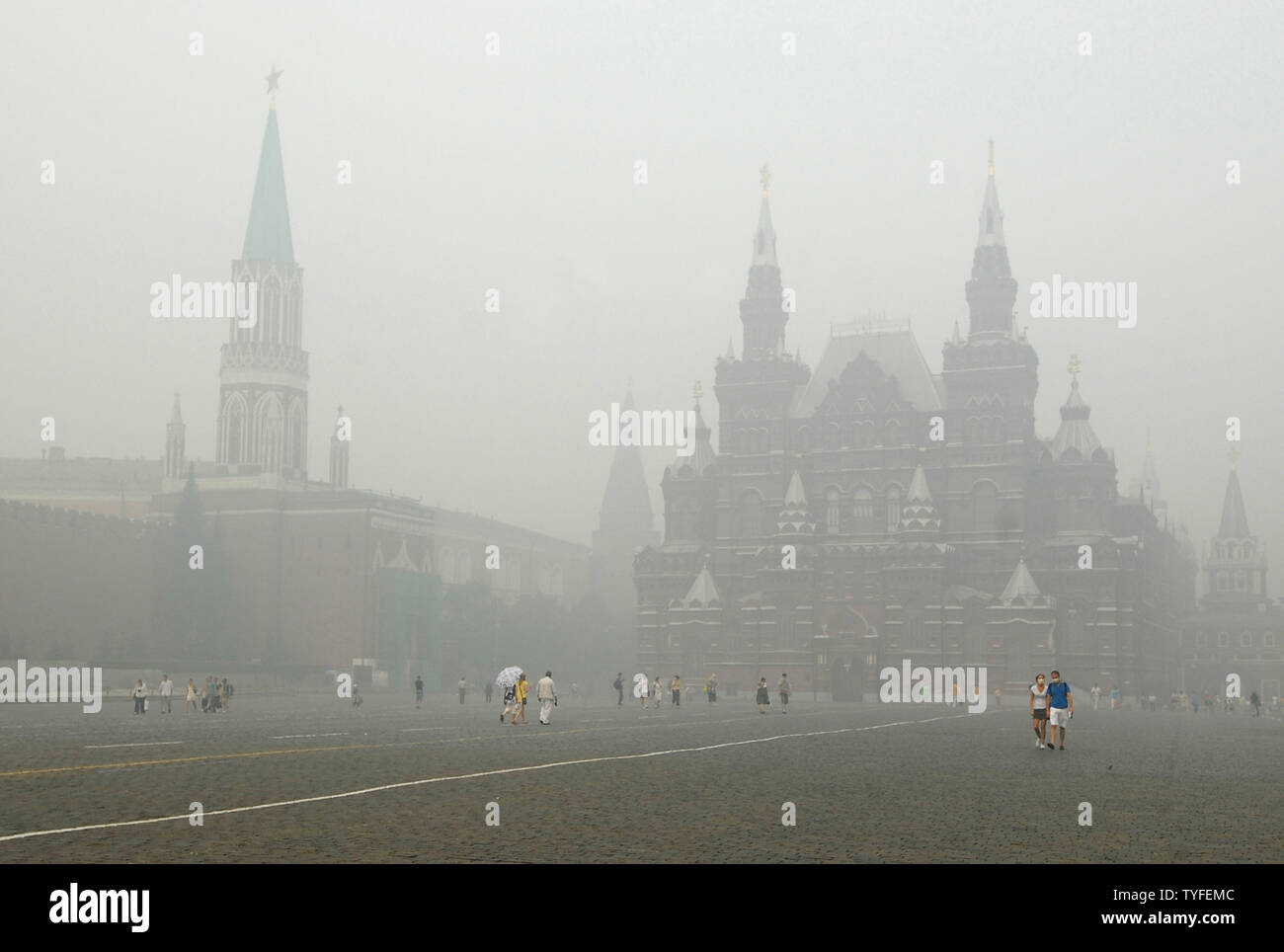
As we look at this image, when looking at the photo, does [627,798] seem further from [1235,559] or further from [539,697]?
[1235,559]

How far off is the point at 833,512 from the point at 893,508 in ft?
12.9

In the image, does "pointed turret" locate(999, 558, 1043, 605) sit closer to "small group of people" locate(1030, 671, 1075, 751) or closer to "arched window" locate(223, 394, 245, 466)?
"small group of people" locate(1030, 671, 1075, 751)

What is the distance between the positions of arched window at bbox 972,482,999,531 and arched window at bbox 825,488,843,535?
27.0ft

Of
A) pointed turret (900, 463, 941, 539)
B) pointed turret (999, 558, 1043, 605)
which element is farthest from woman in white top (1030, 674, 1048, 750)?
pointed turret (900, 463, 941, 539)

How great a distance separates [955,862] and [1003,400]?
3134 inches

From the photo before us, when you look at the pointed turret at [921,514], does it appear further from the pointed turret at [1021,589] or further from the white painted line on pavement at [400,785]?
the white painted line on pavement at [400,785]

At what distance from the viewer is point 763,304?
320ft

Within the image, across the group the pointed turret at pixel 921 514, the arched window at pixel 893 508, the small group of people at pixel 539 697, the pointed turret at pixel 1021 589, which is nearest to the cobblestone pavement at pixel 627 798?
the small group of people at pixel 539 697

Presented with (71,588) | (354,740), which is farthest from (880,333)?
(354,740)

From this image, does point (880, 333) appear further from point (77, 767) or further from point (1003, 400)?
point (77, 767)

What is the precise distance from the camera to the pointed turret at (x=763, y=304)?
97062mm

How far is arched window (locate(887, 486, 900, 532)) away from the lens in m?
90.4

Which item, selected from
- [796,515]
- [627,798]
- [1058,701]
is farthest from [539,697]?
[796,515]

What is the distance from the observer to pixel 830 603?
88.8m
